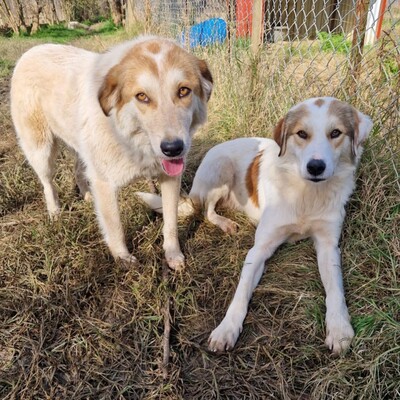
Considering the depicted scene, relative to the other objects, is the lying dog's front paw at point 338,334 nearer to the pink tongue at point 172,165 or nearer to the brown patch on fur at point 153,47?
the pink tongue at point 172,165

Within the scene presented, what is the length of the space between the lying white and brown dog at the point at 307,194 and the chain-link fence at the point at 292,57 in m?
0.42

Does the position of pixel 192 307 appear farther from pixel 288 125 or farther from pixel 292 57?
pixel 292 57

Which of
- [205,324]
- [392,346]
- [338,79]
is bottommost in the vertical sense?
[205,324]

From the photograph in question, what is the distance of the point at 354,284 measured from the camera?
6.71 feet

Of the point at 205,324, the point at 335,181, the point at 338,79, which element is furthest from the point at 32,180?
the point at 338,79

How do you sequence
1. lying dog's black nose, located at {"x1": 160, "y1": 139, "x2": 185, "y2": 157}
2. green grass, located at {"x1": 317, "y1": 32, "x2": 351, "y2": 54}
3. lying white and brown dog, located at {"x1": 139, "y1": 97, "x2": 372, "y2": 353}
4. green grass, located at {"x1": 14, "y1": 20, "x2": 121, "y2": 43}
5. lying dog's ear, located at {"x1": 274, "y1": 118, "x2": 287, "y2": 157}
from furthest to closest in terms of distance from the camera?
green grass, located at {"x1": 14, "y1": 20, "x2": 121, "y2": 43}
green grass, located at {"x1": 317, "y1": 32, "x2": 351, "y2": 54}
lying dog's ear, located at {"x1": 274, "y1": 118, "x2": 287, "y2": 157}
lying white and brown dog, located at {"x1": 139, "y1": 97, "x2": 372, "y2": 353}
lying dog's black nose, located at {"x1": 160, "y1": 139, "x2": 185, "y2": 157}

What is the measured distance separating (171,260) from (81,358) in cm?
78

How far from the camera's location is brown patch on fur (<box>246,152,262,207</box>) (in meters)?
2.66

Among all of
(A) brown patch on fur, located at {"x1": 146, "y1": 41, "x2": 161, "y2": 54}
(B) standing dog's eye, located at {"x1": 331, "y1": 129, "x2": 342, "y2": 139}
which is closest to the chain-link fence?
(B) standing dog's eye, located at {"x1": 331, "y1": 129, "x2": 342, "y2": 139}

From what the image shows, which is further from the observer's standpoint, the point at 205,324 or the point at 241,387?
the point at 205,324

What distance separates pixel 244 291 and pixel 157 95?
1.11 metres

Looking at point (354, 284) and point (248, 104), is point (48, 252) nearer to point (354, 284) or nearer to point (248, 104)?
point (354, 284)

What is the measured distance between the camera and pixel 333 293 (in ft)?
6.34

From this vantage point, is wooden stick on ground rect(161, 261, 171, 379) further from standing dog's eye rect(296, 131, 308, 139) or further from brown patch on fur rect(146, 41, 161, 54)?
brown patch on fur rect(146, 41, 161, 54)
